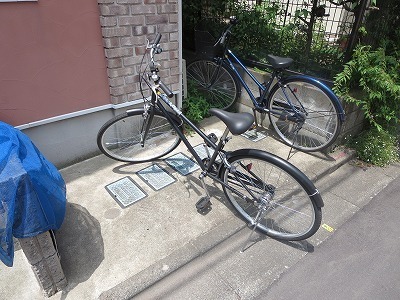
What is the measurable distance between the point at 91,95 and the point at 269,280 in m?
2.61

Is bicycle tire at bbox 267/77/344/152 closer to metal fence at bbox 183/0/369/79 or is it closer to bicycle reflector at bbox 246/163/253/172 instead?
metal fence at bbox 183/0/369/79

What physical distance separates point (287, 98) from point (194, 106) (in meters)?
1.34

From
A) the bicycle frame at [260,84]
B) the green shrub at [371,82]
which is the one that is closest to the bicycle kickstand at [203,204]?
the bicycle frame at [260,84]

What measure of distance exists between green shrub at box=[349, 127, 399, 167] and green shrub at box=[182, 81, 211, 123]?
6.82 ft

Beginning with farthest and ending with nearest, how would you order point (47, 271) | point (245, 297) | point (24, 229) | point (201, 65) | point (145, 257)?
1. point (201, 65)
2. point (145, 257)
3. point (245, 297)
4. point (47, 271)
5. point (24, 229)

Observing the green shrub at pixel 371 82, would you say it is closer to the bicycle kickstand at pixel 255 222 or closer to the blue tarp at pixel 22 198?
the bicycle kickstand at pixel 255 222

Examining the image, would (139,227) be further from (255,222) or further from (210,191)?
(255,222)

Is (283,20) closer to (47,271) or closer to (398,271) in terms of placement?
(398,271)

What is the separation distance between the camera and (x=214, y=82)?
4.65m

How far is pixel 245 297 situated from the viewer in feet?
7.41

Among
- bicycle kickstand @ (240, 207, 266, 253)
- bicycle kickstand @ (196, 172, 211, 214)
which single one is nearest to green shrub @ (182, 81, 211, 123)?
bicycle kickstand @ (196, 172, 211, 214)

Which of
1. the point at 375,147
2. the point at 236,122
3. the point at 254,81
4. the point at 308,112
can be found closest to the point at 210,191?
the point at 236,122

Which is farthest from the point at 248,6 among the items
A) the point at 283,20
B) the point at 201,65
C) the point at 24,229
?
the point at 24,229

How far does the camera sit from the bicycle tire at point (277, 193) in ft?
7.66
